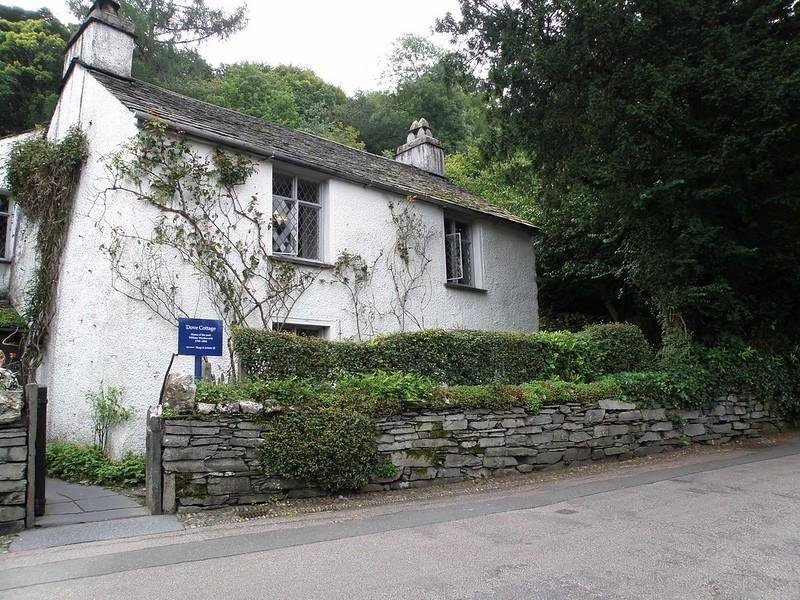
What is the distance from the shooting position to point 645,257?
12898mm

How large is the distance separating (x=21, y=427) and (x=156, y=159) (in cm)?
532

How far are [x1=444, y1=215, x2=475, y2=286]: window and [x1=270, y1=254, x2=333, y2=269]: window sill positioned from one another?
387cm

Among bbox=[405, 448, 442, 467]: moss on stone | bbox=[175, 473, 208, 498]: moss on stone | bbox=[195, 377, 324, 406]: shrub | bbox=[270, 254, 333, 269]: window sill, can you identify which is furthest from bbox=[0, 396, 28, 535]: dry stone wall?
bbox=[270, 254, 333, 269]: window sill

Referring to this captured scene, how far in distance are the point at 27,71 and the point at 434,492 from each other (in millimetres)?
22926

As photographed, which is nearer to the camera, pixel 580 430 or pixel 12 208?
pixel 580 430

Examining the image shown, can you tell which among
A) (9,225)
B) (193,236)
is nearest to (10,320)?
(9,225)

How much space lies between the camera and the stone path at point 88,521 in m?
6.05

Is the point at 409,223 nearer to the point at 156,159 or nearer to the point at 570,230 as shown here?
the point at 156,159

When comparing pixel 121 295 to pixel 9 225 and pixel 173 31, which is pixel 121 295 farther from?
pixel 173 31

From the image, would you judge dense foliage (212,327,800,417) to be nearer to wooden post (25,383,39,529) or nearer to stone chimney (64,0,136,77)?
wooden post (25,383,39,529)

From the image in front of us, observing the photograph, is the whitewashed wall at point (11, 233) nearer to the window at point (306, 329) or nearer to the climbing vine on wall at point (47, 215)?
the climbing vine on wall at point (47, 215)

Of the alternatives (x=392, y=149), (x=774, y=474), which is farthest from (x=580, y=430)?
(x=392, y=149)

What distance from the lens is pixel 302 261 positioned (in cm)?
1170

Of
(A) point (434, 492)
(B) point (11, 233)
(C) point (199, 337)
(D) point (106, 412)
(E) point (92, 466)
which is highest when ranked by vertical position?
(B) point (11, 233)
